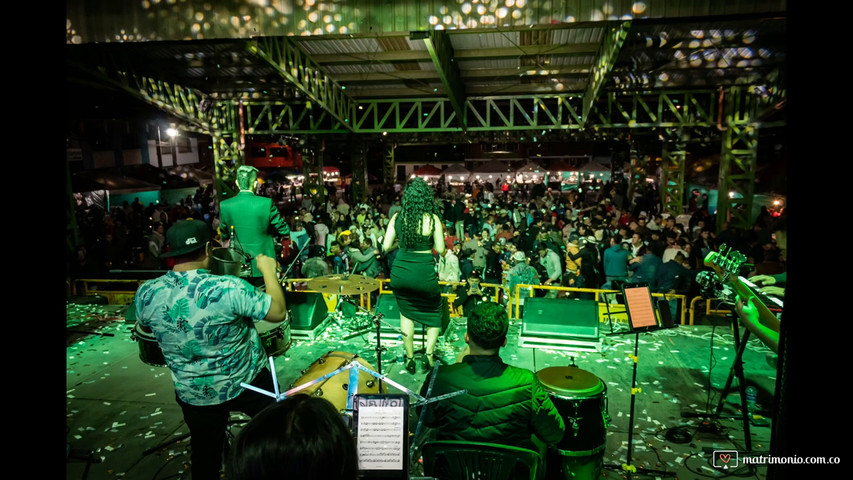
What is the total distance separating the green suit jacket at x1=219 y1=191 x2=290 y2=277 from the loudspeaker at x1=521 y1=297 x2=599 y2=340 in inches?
127

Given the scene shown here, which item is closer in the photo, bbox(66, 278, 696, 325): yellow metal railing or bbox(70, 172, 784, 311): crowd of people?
bbox(66, 278, 696, 325): yellow metal railing

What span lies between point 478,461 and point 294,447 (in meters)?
1.33

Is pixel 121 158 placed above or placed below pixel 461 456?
above

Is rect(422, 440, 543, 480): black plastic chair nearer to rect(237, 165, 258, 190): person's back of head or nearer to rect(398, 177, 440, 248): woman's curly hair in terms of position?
rect(398, 177, 440, 248): woman's curly hair

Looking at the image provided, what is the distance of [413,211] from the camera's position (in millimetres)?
4703

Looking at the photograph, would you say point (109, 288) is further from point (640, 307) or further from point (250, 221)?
point (640, 307)

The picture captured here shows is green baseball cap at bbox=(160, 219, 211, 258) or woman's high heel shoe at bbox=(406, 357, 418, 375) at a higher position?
green baseball cap at bbox=(160, 219, 211, 258)

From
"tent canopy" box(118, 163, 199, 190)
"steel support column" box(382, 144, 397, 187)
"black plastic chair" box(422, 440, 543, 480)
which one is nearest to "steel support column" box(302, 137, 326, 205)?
"steel support column" box(382, 144, 397, 187)

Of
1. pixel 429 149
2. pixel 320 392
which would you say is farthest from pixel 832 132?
pixel 429 149

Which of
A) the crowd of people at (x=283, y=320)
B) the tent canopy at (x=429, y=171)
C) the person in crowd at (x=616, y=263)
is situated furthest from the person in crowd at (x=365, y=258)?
the tent canopy at (x=429, y=171)

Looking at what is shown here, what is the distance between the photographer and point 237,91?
1368 centimetres

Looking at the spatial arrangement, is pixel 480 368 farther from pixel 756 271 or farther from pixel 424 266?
pixel 756 271

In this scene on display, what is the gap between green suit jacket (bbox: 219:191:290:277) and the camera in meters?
4.41

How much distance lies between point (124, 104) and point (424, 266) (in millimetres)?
15711
